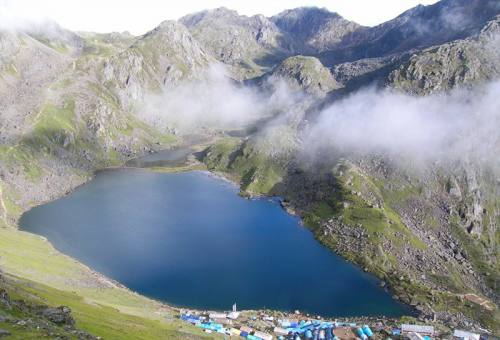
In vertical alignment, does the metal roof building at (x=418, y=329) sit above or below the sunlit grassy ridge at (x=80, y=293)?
Answer: above

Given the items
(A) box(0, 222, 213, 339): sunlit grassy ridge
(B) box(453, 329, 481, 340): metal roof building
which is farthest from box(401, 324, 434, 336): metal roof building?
(A) box(0, 222, 213, 339): sunlit grassy ridge

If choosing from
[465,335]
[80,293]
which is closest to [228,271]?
[80,293]

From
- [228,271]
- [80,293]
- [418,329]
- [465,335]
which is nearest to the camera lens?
[465,335]

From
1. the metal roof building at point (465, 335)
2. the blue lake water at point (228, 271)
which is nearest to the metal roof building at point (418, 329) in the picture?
the metal roof building at point (465, 335)

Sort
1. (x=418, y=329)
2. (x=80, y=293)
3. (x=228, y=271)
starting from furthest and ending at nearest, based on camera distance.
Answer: (x=228, y=271)
(x=80, y=293)
(x=418, y=329)

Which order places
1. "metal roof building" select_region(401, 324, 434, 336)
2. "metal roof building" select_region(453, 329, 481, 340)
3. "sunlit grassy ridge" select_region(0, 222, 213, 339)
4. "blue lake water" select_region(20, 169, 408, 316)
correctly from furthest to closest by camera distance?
"blue lake water" select_region(20, 169, 408, 316) → "metal roof building" select_region(401, 324, 434, 336) → "metal roof building" select_region(453, 329, 481, 340) → "sunlit grassy ridge" select_region(0, 222, 213, 339)

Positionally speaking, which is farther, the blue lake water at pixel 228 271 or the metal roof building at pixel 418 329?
the blue lake water at pixel 228 271

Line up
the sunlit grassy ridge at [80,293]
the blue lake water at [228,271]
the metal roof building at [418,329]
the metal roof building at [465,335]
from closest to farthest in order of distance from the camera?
the sunlit grassy ridge at [80,293]
the metal roof building at [465,335]
the metal roof building at [418,329]
the blue lake water at [228,271]

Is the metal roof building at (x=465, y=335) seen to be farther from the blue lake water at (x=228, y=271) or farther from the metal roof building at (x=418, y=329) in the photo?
the blue lake water at (x=228, y=271)

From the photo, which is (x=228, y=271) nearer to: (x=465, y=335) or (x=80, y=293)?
(x=80, y=293)

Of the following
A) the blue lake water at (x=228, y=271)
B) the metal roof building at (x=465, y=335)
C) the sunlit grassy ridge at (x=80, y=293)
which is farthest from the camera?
the blue lake water at (x=228, y=271)

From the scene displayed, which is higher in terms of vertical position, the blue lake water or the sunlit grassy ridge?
the blue lake water

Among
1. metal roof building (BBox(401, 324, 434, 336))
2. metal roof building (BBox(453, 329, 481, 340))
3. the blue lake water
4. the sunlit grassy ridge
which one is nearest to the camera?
the sunlit grassy ridge

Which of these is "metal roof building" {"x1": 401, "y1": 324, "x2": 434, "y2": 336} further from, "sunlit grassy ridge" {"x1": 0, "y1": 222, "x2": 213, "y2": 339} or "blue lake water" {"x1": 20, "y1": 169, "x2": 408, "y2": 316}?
"sunlit grassy ridge" {"x1": 0, "y1": 222, "x2": 213, "y2": 339}
